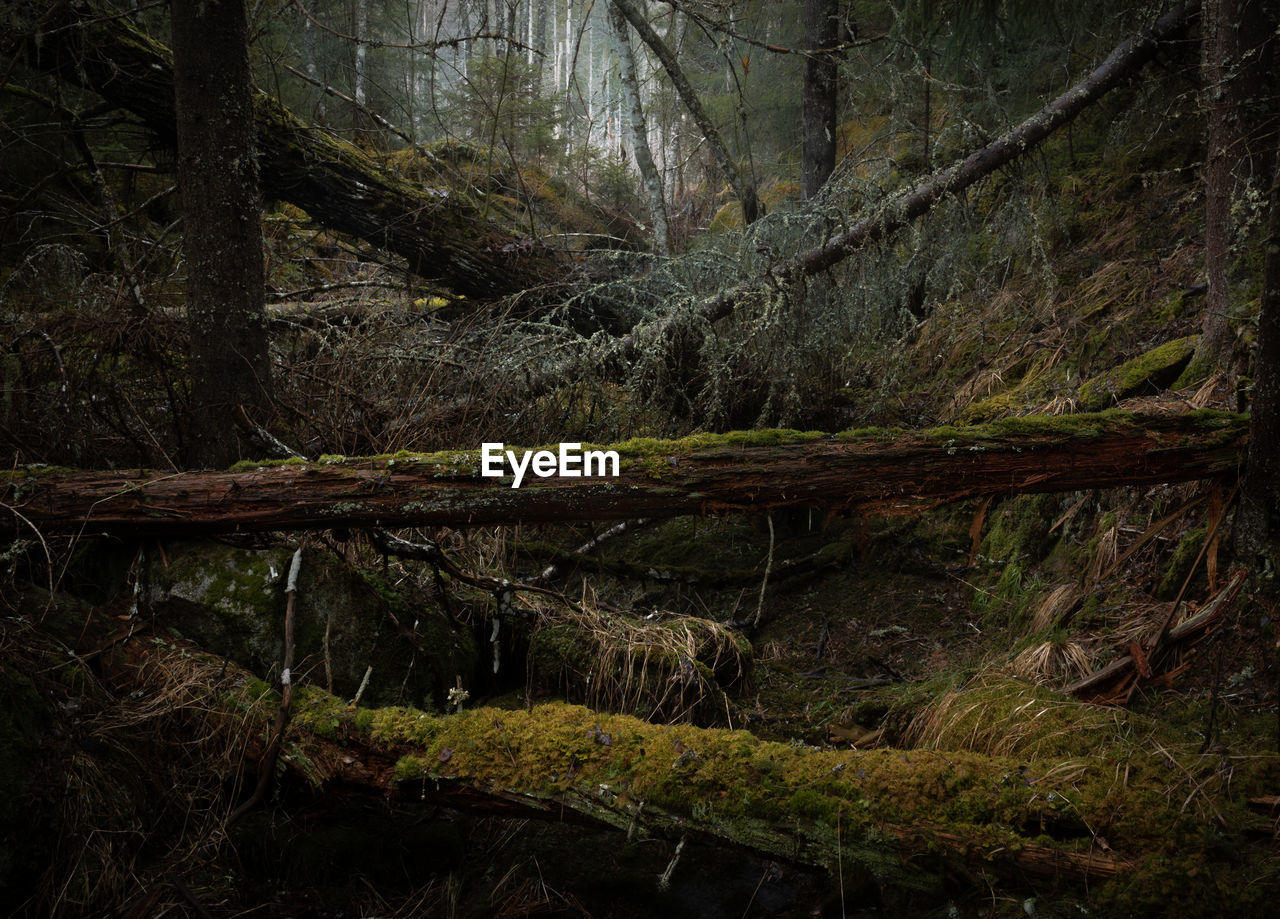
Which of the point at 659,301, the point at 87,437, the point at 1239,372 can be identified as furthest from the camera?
the point at 659,301

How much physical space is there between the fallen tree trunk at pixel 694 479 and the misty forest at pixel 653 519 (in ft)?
0.06

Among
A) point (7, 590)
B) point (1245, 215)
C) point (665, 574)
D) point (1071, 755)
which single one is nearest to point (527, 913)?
point (1071, 755)

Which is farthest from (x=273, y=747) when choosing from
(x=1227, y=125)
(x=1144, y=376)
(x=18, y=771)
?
(x=1227, y=125)

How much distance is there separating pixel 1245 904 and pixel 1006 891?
1.89 feet

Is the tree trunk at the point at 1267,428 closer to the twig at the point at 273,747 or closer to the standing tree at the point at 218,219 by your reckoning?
the twig at the point at 273,747

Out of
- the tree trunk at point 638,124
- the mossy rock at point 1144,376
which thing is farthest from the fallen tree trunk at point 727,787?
the tree trunk at point 638,124

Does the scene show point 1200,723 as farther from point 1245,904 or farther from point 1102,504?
point 1102,504

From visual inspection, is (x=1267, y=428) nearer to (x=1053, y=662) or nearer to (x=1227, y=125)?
(x=1053, y=662)

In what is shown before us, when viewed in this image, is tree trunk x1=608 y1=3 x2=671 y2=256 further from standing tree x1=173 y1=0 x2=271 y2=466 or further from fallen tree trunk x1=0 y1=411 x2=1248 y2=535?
fallen tree trunk x1=0 y1=411 x2=1248 y2=535

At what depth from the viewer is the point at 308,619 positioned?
3.69 metres

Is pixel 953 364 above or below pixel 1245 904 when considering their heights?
above

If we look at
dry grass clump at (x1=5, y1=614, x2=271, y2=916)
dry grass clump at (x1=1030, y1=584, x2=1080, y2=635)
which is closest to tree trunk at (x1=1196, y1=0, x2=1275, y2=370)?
dry grass clump at (x1=1030, y1=584, x2=1080, y2=635)

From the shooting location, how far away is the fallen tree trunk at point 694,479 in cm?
310

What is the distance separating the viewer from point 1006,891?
7.35 feet
